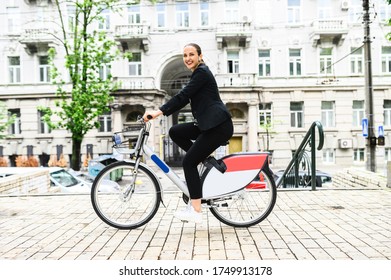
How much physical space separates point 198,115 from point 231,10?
1434 centimetres

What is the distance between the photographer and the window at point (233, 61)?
59.2 feet

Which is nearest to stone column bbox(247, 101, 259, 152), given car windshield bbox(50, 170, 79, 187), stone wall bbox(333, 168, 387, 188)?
stone wall bbox(333, 168, 387, 188)

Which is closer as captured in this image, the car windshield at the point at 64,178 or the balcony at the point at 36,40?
the car windshield at the point at 64,178

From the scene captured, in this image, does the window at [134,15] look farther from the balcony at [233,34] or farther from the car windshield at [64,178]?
the car windshield at [64,178]

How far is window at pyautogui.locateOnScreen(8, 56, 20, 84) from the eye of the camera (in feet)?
52.6

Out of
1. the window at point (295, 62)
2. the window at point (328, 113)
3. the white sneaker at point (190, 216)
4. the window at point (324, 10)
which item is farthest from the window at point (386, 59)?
the white sneaker at point (190, 216)

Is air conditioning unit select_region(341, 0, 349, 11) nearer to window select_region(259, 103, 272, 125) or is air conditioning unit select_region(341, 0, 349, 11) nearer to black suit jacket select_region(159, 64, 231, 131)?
window select_region(259, 103, 272, 125)

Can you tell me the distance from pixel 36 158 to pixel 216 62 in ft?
34.8

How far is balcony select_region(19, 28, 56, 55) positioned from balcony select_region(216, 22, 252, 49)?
25.0 ft

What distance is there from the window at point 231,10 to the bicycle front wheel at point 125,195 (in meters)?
13.4

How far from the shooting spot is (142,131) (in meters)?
3.31

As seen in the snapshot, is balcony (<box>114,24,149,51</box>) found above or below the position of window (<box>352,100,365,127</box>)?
above

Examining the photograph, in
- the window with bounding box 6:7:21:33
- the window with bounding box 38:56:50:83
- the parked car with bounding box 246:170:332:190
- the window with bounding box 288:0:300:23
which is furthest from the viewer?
the window with bounding box 38:56:50:83

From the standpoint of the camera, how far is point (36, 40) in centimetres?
1609
